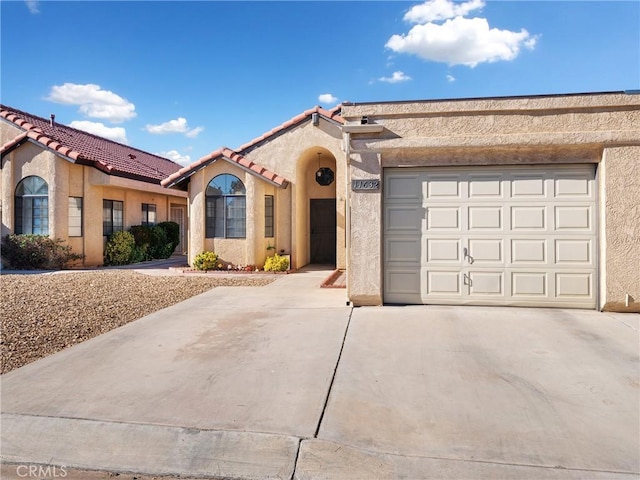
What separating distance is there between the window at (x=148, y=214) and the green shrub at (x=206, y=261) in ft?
21.2

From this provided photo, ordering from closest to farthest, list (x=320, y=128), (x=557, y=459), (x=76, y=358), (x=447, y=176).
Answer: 1. (x=557, y=459)
2. (x=76, y=358)
3. (x=447, y=176)
4. (x=320, y=128)

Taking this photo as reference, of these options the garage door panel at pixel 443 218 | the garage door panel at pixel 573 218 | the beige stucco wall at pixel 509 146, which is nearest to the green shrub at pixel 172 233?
the beige stucco wall at pixel 509 146

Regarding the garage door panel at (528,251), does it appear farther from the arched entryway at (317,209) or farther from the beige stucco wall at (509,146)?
the arched entryway at (317,209)

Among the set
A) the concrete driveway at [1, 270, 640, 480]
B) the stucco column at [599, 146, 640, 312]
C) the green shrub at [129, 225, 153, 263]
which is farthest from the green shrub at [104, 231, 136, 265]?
the stucco column at [599, 146, 640, 312]

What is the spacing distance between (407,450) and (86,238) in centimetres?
1584

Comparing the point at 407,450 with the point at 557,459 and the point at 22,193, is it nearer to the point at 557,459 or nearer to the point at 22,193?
the point at 557,459

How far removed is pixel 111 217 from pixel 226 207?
6.00 metres

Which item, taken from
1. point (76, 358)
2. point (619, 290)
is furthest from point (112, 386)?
point (619, 290)

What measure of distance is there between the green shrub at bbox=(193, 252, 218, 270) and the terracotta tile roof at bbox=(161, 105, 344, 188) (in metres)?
2.64

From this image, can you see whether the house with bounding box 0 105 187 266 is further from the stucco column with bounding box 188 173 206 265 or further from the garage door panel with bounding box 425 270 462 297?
the garage door panel with bounding box 425 270 462 297

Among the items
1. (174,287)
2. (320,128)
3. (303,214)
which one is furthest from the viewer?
(303,214)

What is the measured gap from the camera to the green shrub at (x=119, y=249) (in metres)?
16.9

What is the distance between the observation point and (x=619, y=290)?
7.40m

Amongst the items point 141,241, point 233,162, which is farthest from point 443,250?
point 141,241
